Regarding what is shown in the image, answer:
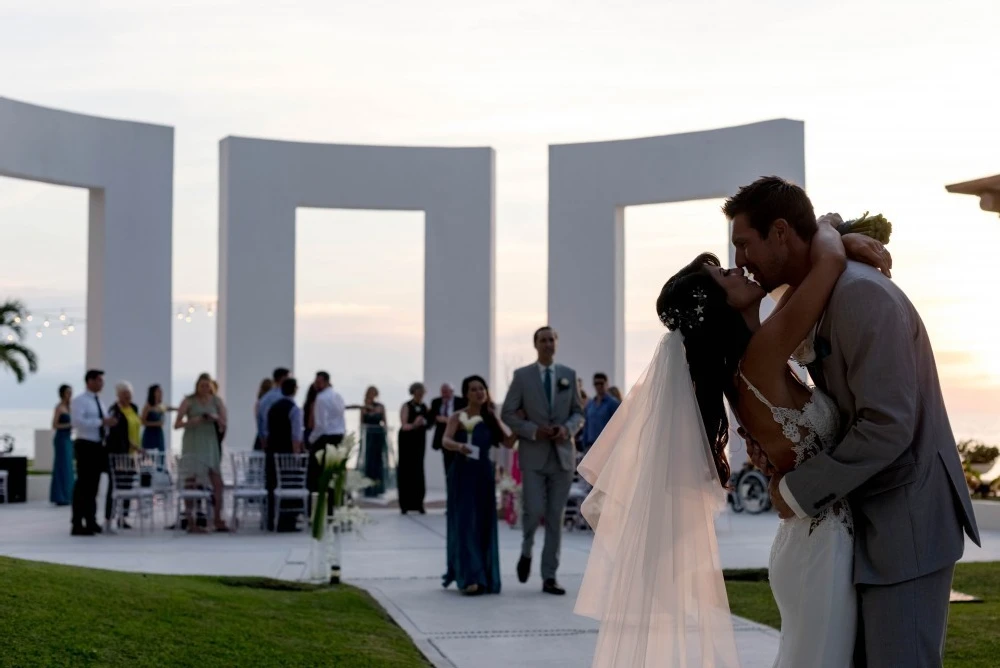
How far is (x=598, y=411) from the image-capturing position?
15812 mm

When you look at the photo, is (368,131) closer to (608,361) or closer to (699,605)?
(608,361)

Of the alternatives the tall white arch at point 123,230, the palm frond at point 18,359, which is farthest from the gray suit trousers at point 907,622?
the palm frond at point 18,359

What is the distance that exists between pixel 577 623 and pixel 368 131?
14732mm

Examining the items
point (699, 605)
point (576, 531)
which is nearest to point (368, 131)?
point (576, 531)

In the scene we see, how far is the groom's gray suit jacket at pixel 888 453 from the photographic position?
9.77 ft

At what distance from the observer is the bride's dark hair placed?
129 inches

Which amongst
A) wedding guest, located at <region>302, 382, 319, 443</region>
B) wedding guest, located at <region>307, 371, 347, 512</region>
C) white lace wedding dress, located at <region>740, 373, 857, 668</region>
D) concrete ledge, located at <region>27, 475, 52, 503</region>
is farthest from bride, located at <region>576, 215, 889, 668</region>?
concrete ledge, located at <region>27, 475, 52, 503</region>

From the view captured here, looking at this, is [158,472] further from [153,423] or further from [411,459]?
[411,459]

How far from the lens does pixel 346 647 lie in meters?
6.69

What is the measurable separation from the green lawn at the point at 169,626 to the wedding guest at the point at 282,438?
20.0ft

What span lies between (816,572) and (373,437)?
620 inches

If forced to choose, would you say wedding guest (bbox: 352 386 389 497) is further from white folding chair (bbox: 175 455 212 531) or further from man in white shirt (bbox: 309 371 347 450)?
white folding chair (bbox: 175 455 212 531)

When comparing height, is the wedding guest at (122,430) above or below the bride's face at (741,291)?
below

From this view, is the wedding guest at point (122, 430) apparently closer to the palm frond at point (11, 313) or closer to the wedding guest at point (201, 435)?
the wedding guest at point (201, 435)
